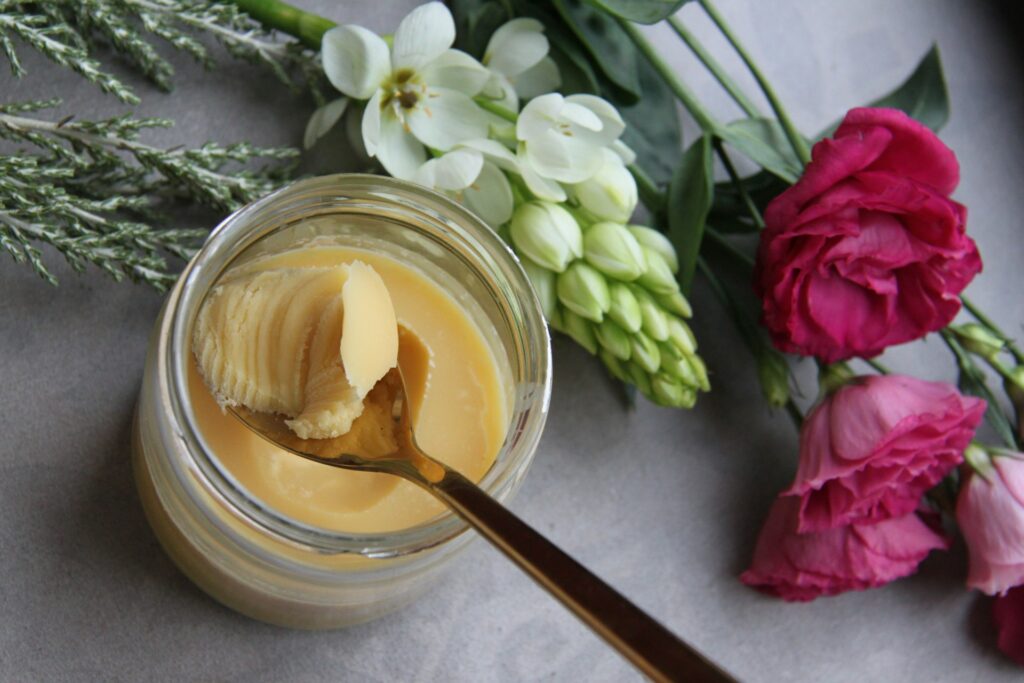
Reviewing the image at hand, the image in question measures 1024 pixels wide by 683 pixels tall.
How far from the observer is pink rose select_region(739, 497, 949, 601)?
806mm

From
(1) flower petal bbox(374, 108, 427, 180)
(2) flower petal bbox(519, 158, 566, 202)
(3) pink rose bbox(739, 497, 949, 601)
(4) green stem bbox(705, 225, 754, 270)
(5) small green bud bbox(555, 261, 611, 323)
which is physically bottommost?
(3) pink rose bbox(739, 497, 949, 601)

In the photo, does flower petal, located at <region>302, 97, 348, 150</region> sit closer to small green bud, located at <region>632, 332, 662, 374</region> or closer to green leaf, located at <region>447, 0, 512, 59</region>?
green leaf, located at <region>447, 0, 512, 59</region>

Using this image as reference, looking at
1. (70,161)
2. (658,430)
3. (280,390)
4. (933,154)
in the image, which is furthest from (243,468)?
(933,154)

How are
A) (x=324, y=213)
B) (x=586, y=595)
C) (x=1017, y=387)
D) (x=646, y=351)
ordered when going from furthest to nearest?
(x=1017, y=387), (x=646, y=351), (x=324, y=213), (x=586, y=595)

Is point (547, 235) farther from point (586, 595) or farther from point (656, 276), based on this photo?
point (586, 595)

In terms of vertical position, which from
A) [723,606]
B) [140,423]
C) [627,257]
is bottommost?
[723,606]

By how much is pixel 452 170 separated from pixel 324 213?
96 mm

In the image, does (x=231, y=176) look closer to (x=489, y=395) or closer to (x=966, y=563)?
→ (x=489, y=395)

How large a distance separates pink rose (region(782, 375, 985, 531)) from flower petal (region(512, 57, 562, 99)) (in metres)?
0.32

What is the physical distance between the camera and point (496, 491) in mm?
572

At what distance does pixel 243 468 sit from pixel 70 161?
257 millimetres

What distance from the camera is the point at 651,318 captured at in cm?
75

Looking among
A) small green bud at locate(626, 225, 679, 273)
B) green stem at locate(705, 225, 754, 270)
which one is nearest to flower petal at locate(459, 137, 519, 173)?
small green bud at locate(626, 225, 679, 273)

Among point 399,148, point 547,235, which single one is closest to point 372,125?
point 399,148
